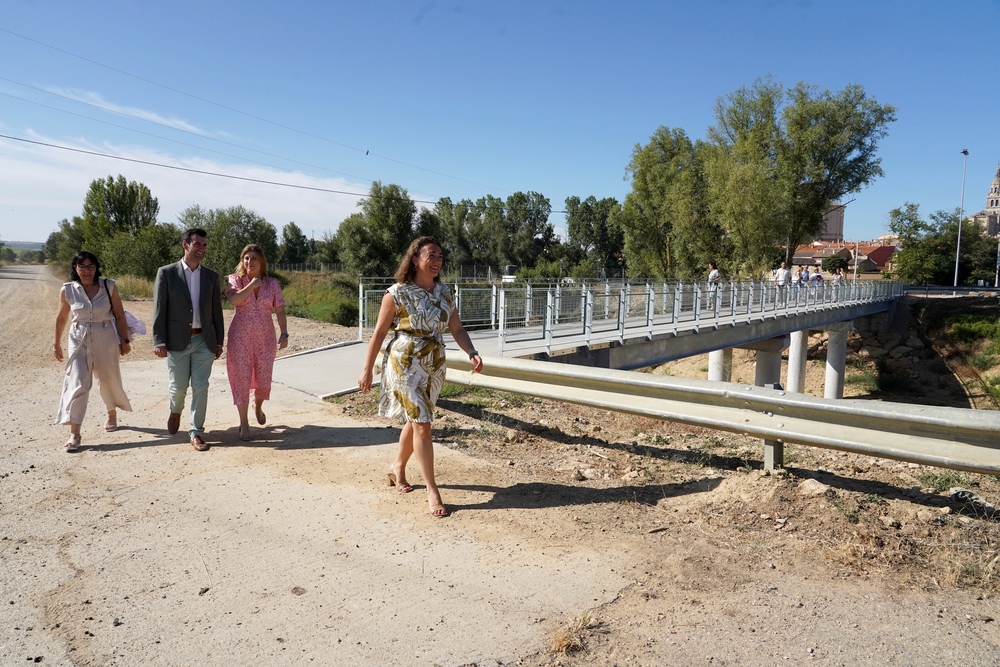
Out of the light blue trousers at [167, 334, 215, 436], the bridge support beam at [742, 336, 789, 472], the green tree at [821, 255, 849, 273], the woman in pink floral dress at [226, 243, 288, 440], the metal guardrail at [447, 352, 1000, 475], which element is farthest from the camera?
the green tree at [821, 255, 849, 273]

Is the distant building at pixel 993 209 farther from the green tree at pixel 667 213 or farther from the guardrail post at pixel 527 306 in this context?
the guardrail post at pixel 527 306

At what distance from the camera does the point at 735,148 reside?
109 feet

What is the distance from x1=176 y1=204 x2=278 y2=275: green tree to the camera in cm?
4197

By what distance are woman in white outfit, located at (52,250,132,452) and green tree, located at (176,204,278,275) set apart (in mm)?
33885

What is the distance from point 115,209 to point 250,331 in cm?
6179

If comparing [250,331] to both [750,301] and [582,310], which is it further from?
[750,301]

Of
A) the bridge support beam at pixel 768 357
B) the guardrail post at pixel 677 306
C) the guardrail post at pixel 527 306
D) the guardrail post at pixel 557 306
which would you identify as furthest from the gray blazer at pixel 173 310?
the bridge support beam at pixel 768 357

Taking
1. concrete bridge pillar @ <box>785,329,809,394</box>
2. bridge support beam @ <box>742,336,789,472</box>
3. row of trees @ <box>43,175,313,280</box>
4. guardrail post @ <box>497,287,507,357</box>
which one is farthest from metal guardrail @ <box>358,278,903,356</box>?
row of trees @ <box>43,175,313,280</box>

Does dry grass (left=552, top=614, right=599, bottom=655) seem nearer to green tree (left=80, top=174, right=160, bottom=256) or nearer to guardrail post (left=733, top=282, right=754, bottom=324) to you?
guardrail post (left=733, top=282, right=754, bottom=324)

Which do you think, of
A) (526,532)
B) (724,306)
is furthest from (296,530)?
(724,306)

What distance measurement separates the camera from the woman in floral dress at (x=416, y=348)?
164 inches

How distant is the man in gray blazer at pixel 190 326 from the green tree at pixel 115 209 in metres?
58.5

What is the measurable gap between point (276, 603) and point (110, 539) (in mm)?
1338

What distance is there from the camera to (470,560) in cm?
341
